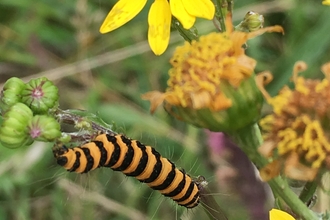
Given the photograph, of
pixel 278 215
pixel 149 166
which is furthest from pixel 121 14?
pixel 278 215

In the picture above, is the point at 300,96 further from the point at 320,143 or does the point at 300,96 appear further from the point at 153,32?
the point at 153,32

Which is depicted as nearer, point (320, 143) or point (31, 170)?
point (320, 143)

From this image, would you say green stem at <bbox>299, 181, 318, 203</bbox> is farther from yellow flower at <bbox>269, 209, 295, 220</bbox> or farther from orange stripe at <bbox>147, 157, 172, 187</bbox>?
orange stripe at <bbox>147, 157, 172, 187</bbox>

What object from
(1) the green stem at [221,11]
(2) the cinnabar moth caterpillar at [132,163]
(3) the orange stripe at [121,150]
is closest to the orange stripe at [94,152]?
(2) the cinnabar moth caterpillar at [132,163]

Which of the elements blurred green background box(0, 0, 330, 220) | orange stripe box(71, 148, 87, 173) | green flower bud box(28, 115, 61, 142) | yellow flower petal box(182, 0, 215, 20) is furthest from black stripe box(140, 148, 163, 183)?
blurred green background box(0, 0, 330, 220)

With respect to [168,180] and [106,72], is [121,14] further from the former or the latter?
[106,72]

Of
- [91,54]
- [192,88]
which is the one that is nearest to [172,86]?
[192,88]
